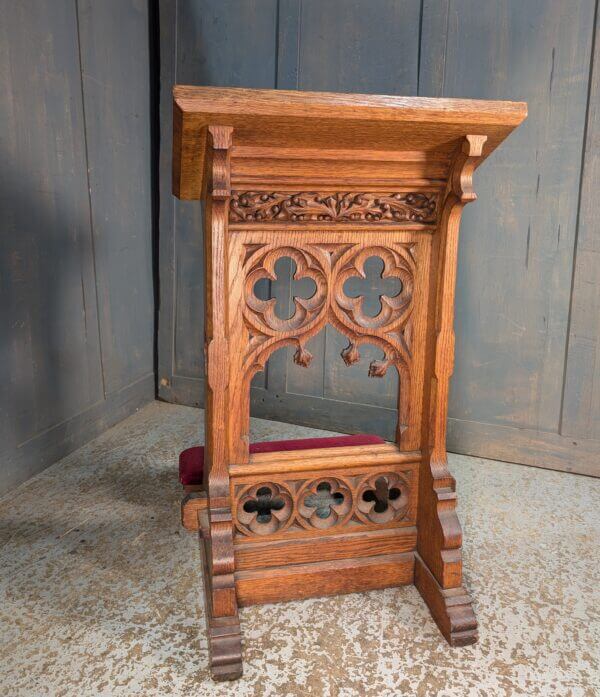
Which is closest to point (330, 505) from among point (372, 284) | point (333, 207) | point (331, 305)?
point (331, 305)

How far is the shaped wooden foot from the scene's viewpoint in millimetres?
1516

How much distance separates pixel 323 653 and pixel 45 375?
1691 millimetres

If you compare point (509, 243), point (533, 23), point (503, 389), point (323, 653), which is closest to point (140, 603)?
point (323, 653)

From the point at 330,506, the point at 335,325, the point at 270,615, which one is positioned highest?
the point at 335,325

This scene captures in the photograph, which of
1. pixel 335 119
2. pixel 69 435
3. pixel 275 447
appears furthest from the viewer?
pixel 69 435

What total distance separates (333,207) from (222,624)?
Answer: 107 cm

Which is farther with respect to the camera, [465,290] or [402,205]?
[465,290]

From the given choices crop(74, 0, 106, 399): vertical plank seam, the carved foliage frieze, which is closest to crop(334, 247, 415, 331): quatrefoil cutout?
the carved foliage frieze

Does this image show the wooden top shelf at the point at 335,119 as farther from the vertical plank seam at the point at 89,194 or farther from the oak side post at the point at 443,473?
the vertical plank seam at the point at 89,194

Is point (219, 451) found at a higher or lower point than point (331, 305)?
lower

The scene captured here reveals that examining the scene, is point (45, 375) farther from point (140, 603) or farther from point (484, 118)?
point (484, 118)

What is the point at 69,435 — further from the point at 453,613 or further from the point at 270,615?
the point at 453,613

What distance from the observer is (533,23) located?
2.44 metres

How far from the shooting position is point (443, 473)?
1.60 m
